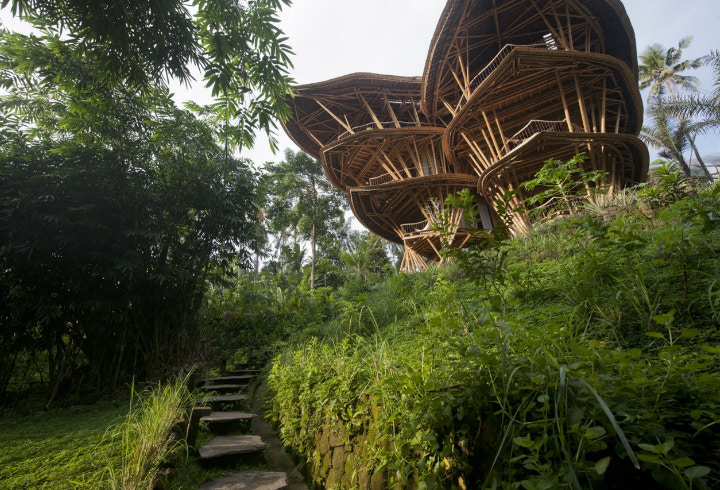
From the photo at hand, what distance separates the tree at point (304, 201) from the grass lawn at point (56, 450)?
1733 centimetres

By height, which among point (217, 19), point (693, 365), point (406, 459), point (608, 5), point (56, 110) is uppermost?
point (608, 5)

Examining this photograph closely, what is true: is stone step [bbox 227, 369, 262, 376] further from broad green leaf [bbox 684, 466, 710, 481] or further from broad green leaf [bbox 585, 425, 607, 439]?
broad green leaf [bbox 684, 466, 710, 481]

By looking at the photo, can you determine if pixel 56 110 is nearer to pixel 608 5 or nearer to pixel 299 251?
pixel 608 5

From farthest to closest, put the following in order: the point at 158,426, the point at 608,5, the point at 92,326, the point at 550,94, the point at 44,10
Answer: the point at 550,94, the point at 608,5, the point at 92,326, the point at 44,10, the point at 158,426

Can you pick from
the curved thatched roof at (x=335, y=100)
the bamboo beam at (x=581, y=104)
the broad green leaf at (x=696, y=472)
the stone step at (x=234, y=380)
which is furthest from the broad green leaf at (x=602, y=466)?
the curved thatched roof at (x=335, y=100)

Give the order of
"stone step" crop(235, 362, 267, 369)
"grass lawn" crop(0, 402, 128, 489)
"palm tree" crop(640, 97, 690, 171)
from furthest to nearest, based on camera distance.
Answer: "palm tree" crop(640, 97, 690, 171) < "stone step" crop(235, 362, 267, 369) < "grass lawn" crop(0, 402, 128, 489)

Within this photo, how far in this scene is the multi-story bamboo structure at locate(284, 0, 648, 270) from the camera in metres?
9.87

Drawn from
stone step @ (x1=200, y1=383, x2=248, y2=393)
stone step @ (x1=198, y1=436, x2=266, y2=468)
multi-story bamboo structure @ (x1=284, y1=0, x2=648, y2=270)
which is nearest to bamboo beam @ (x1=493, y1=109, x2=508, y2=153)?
multi-story bamboo structure @ (x1=284, y1=0, x2=648, y2=270)

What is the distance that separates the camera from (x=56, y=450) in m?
2.62

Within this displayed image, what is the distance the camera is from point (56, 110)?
16.3ft

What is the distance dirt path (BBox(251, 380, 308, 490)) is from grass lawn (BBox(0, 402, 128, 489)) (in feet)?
4.39

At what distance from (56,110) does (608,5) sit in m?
14.7

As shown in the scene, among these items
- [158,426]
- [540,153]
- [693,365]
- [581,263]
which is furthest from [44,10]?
[540,153]

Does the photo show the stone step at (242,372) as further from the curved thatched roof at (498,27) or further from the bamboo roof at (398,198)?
the curved thatched roof at (498,27)
